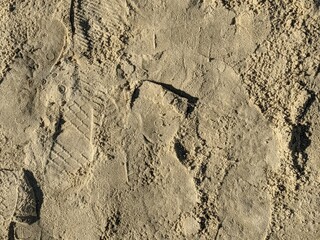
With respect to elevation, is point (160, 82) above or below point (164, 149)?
above

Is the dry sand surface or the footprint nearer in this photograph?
the dry sand surface

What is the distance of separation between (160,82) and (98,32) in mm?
378

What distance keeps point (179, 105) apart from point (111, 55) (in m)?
0.40

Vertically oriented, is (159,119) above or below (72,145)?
above

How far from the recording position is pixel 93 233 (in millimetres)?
2018

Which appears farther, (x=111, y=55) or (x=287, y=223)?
(x=111, y=55)

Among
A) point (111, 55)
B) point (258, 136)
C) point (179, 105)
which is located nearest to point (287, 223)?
point (258, 136)

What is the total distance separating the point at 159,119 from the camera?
197 cm

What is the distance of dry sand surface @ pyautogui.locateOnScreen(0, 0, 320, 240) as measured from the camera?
1.88 metres

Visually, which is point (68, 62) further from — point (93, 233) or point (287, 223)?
point (287, 223)

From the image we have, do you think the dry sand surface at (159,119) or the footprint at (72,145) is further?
the footprint at (72,145)

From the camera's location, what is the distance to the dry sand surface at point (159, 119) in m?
1.88

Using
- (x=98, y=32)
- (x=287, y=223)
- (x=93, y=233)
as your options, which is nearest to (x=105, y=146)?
(x=93, y=233)

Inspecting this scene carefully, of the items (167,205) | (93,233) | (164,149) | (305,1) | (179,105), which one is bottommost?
(93,233)
